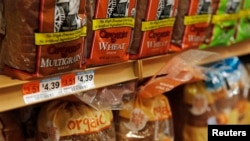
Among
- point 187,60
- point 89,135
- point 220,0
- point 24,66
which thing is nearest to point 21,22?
point 24,66

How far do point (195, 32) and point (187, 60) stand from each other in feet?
0.33

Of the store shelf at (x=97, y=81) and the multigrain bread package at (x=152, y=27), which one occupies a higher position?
the multigrain bread package at (x=152, y=27)

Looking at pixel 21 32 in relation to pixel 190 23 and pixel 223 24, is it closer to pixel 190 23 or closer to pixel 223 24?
pixel 190 23

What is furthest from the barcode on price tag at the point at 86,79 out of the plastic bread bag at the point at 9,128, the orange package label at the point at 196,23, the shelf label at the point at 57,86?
the orange package label at the point at 196,23

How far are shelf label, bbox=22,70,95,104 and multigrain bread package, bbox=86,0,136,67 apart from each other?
39 mm

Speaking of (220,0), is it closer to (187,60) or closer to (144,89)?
(187,60)

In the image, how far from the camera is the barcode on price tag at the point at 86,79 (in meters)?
0.89

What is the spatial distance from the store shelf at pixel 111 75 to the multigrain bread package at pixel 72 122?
0.30 feet

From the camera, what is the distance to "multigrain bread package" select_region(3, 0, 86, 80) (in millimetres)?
757

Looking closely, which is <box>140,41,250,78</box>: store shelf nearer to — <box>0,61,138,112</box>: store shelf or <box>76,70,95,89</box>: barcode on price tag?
<box>0,61,138,112</box>: store shelf

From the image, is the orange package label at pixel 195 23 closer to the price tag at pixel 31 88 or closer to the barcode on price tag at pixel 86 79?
the barcode on price tag at pixel 86 79

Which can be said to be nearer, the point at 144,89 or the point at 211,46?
the point at 144,89

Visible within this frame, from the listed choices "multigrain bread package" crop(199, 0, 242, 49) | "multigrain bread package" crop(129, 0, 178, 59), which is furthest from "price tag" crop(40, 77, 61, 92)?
"multigrain bread package" crop(199, 0, 242, 49)

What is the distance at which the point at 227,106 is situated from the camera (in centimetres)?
132
